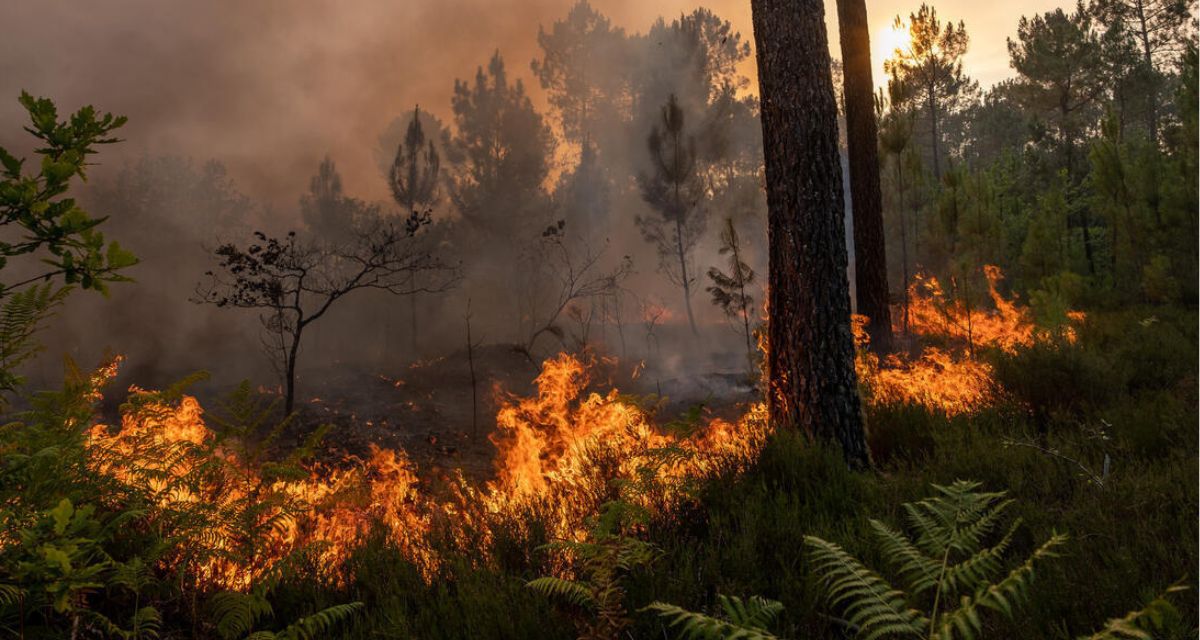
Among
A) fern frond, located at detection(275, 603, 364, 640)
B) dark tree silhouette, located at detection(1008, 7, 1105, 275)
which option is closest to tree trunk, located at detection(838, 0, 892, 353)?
fern frond, located at detection(275, 603, 364, 640)

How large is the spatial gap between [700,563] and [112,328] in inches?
1149

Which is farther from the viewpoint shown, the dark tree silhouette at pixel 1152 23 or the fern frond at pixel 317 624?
the dark tree silhouette at pixel 1152 23

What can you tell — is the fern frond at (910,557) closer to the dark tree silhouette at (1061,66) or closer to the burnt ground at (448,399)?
the burnt ground at (448,399)

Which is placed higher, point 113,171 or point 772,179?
point 113,171

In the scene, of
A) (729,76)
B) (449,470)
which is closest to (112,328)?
(449,470)

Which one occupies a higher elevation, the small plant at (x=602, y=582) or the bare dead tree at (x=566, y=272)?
the bare dead tree at (x=566, y=272)

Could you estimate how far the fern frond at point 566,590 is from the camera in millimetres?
2324

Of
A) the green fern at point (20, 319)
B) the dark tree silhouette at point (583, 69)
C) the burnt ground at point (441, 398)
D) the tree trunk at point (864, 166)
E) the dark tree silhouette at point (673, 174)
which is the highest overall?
the dark tree silhouette at point (583, 69)

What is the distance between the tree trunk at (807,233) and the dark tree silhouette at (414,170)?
2355 centimetres

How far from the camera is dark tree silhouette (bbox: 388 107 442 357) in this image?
26.8 meters

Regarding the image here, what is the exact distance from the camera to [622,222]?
39.8 meters

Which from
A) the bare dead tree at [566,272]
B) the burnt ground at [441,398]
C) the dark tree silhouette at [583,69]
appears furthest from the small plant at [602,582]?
the dark tree silhouette at [583,69]

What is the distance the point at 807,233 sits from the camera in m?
4.76

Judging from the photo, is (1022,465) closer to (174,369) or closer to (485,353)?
(485,353)
